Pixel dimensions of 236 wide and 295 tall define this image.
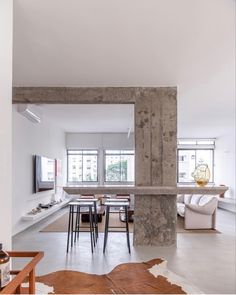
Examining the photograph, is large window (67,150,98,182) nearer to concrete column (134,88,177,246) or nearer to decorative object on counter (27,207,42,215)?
decorative object on counter (27,207,42,215)

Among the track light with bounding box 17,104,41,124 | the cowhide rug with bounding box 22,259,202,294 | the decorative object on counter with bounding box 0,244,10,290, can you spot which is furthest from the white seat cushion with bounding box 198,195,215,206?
the decorative object on counter with bounding box 0,244,10,290

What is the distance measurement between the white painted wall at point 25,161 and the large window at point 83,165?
3.39 meters

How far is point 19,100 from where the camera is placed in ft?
16.7

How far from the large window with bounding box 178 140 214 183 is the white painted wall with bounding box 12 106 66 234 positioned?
20.5ft

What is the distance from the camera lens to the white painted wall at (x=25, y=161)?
6016 mm

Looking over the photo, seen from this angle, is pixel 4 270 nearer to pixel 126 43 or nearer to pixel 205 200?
pixel 126 43

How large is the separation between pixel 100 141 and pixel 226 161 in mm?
4754

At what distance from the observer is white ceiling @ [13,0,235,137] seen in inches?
101

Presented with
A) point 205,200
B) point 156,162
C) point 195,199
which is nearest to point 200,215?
point 205,200

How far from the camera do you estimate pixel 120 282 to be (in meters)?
3.52

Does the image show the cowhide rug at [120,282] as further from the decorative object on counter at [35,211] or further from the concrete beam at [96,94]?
the decorative object on counter at [35,211]

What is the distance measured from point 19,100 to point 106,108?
94.9 inches

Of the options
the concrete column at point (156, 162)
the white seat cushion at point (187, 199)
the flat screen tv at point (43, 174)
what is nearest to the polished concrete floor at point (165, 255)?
the concrete column at point (156, 162)

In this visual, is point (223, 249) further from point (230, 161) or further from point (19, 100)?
point (230, 161)
